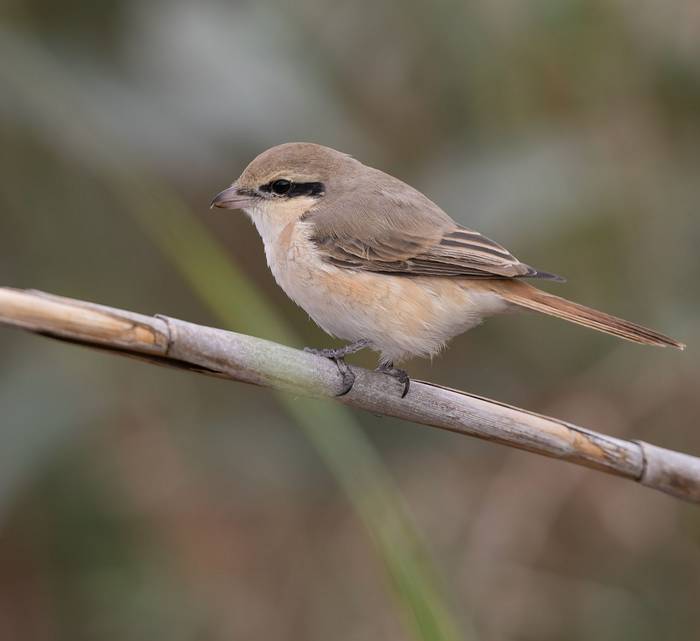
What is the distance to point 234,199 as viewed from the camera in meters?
3.31

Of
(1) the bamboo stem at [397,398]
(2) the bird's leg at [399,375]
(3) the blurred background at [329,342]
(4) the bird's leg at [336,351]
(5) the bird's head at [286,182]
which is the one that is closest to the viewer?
(1) the bamboo stem at [397,398]

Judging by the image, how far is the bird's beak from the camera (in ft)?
10.8

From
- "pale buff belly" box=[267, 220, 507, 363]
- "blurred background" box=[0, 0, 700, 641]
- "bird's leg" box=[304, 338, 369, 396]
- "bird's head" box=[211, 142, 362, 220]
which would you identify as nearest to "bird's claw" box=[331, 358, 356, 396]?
"bird's leg" box=[304, 338, 369, 396]

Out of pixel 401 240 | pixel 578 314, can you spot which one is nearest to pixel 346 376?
pixel 578 314

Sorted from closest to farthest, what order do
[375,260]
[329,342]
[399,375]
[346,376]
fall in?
[346,376] < [399,375] < [375,260] < [329,342]

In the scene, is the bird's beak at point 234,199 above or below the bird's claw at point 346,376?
above

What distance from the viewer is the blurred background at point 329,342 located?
3754 mm

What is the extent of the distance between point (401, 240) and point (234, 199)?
581 mm

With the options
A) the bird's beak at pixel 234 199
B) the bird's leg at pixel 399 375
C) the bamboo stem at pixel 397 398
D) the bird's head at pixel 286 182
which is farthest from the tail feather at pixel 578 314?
the bird's beak at pixel 234 199

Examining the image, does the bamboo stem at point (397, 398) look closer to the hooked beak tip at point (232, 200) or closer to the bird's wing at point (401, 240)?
the bird's wing at point (401, 240)

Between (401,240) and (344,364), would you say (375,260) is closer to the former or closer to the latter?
(401,240)

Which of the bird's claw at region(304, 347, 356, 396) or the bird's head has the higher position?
the bird's head

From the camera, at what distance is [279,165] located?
3.28 meters

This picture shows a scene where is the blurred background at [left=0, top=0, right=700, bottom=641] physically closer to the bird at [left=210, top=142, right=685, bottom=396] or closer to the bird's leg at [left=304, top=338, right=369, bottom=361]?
the bird at [left=210, top=142, right=685, bottom=396]
